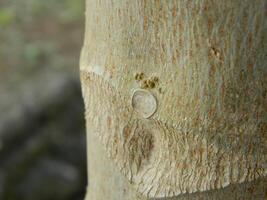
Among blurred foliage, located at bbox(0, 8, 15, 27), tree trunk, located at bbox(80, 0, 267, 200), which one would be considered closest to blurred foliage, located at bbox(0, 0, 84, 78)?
blurred foliage, located at bbox(0, 8, 15, 27)

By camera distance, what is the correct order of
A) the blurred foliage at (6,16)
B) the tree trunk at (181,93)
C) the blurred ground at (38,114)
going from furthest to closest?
the blurred foliage at (6,16) < the blurred ground at (38,114) < the tree trunk at (181,93)

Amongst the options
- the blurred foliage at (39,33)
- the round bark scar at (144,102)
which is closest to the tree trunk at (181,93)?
the round bark scar at (144,102)

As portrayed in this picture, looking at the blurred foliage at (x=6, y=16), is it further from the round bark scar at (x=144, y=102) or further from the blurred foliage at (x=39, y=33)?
the round bark scar at (x=144, y=102)

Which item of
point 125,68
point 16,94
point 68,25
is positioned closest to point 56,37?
point 68,25

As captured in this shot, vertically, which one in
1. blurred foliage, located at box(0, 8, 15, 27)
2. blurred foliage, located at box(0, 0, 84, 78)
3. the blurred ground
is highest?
blurred foliage, located at box(0, 8, 15, 27)

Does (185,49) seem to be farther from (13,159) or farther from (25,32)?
(25,32)

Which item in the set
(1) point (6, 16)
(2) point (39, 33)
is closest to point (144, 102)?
(1) point (6, 16)

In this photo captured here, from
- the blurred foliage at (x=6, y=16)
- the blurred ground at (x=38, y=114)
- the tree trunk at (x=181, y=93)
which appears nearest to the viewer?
the tree trunk at (x=181, y=93)

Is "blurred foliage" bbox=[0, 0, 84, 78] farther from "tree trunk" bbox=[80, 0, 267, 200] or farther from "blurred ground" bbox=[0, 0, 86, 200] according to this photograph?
"tree trunk" bbox=[80, 0, 267, 200]
